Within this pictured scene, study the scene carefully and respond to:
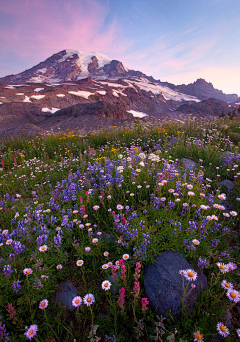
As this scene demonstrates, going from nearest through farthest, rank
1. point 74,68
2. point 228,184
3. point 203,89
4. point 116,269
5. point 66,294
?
point 116,269 → point 66,294 → point 228,184 → point 203,89 → point 74,68

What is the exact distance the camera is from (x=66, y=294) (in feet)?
7.25

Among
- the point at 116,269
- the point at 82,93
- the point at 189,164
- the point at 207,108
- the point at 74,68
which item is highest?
the point at 74,68

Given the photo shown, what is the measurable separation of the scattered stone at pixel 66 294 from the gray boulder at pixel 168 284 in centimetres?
100

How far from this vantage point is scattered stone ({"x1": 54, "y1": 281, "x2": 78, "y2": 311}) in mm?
2137

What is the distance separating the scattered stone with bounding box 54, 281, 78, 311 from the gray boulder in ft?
3.29

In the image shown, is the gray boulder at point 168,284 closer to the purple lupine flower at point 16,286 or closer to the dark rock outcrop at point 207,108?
the purple lupine flower at point 16,286

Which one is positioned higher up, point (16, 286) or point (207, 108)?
point (207, 108)

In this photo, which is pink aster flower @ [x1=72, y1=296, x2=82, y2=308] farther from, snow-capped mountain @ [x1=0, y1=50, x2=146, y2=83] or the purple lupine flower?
snow-capped mountain @ [x1=0, y1=50, x2=146, y2=83]

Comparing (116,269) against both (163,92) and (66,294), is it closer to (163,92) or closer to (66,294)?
(66,294)

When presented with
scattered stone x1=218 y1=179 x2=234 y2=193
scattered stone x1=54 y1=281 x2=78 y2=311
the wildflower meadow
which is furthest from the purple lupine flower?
scattered stone x1=218 y1=179 x2=234 y2=193

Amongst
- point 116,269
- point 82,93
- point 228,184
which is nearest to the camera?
point 116,269

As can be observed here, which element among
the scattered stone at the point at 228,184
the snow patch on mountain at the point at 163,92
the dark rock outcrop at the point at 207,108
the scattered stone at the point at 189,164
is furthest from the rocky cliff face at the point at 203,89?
the scattered stone at the point at 228,184

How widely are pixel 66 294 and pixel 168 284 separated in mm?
1375

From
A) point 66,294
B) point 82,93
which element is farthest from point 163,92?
point 66,294
